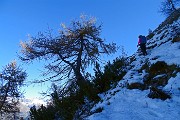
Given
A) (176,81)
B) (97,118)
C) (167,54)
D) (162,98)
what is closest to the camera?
(97,118)

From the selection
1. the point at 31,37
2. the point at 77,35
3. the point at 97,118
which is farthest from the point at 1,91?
Answer: the point at 97,118

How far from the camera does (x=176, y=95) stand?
7.73 meters

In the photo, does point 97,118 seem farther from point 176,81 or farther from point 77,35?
point 77,35

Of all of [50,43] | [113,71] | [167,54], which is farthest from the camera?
[50,43]

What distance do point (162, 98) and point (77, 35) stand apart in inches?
498

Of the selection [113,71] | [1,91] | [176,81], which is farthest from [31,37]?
[176,81]

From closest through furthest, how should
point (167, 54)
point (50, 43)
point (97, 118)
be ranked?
point (97, 118), point (167, 54), point (50, 43)

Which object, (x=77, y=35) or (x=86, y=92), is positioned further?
(x=77, y=35)

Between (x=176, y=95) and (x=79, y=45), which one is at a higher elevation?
(x=79, y=45)

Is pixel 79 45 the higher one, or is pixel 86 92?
pixel 79 45

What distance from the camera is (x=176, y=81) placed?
28.3 ft

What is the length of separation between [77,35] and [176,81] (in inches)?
473

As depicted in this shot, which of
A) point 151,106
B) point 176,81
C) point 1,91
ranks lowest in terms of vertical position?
point 151,106

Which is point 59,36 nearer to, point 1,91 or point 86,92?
point 86,92
